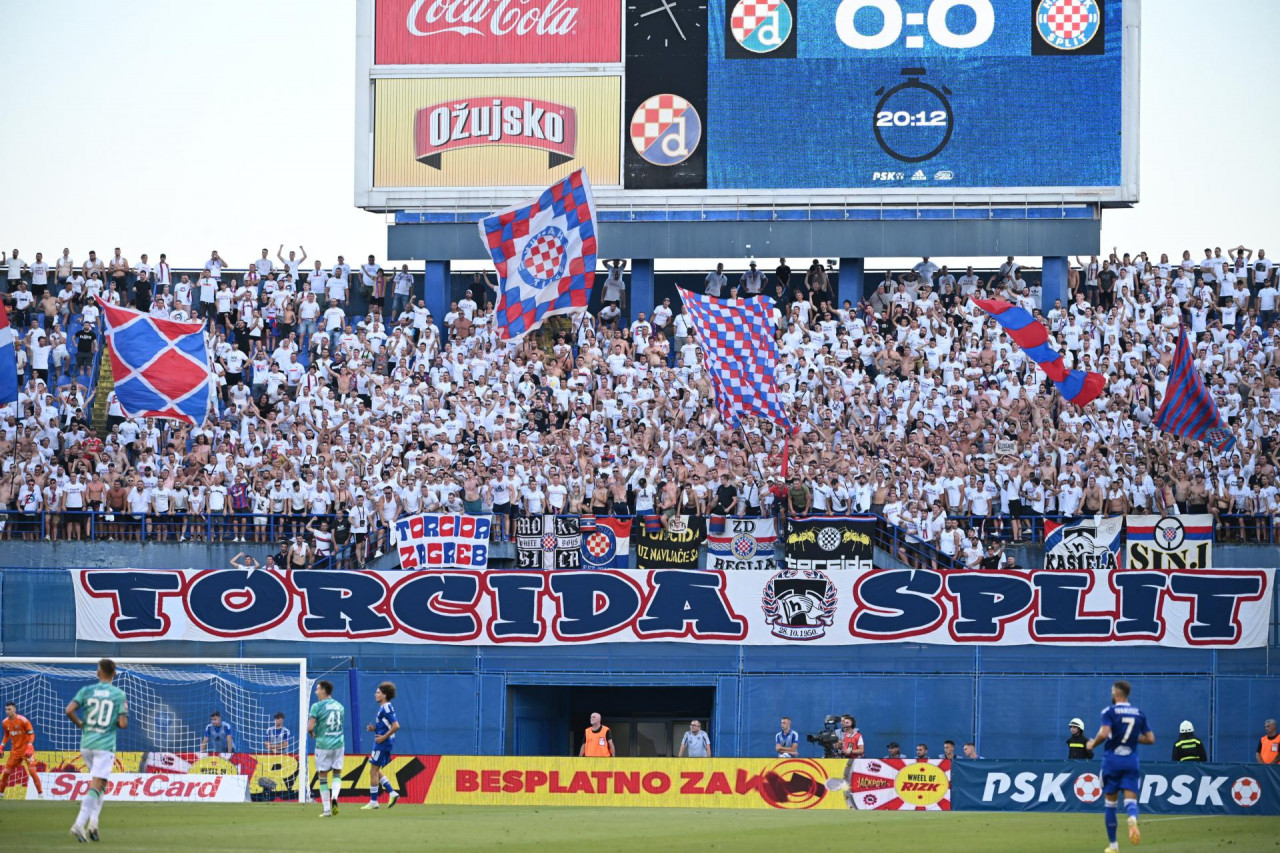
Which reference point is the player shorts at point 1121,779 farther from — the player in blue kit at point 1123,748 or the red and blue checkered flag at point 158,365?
the red and blue checkered flag at point 158,365

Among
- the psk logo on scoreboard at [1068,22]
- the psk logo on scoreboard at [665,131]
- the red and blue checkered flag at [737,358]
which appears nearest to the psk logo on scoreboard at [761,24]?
the psk logo on scoreboard at [665,131]

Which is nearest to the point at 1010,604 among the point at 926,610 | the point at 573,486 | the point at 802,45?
the point at 926,610

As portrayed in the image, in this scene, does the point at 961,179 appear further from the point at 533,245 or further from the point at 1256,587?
the point at 1256,587

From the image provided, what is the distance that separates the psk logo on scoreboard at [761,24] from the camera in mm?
40438

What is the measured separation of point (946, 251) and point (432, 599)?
1523 centimetres

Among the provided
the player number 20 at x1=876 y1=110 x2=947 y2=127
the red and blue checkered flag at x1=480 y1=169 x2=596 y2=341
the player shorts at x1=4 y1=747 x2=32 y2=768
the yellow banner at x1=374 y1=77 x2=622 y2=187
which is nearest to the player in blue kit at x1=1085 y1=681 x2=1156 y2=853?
the player shorts at x1=4 y1=747 x2=32 y2=768

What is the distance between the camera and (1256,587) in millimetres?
30844

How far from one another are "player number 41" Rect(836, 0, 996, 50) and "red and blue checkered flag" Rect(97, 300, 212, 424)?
16.5 m

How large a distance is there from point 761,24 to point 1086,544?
47.7 ft

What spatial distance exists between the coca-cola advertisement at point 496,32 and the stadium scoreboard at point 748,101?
0.03 m

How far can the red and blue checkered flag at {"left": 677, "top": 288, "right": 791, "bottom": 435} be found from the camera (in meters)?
34.0

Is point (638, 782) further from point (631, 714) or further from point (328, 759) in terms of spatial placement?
point (631, 714)

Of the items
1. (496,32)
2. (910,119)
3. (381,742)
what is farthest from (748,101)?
(381,742)

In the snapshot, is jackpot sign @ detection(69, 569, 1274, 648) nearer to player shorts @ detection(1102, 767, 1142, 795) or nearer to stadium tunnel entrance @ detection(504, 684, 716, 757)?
stadium tunnel entrance @ detection(504, 684, 716, 757)
